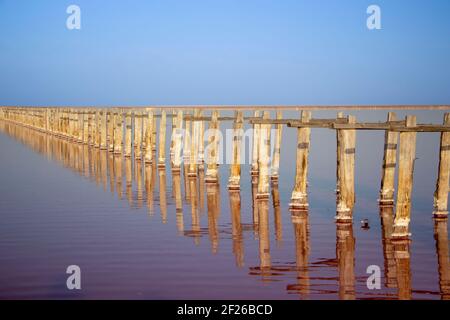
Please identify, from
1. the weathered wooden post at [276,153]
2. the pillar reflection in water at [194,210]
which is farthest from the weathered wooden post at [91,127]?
the weathered wooden post at [276,153]

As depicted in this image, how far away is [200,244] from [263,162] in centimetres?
475

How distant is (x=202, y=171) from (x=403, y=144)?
11540 mm

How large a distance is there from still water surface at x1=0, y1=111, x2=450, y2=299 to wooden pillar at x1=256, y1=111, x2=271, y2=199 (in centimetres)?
40

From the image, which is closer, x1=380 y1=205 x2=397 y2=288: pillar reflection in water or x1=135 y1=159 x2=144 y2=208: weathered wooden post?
x1=380 y1=205 x2=397 y2=288: pillar reflection in water

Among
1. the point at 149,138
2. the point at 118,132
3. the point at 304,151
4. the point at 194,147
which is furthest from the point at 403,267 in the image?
the point at 118,132

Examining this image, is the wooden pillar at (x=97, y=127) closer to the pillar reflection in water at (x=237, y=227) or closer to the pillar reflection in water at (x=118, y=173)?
the pillar reflection in water at (x=118, y=173)

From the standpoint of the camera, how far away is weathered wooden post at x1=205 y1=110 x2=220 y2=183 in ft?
60.5

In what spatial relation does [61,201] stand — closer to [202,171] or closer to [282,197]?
[282,197]

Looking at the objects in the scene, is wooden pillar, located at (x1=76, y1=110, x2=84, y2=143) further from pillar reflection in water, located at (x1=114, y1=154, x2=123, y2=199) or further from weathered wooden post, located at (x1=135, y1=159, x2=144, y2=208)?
weathered wooden post, located at (x1=135, y1=159, x2=144, y2=208)

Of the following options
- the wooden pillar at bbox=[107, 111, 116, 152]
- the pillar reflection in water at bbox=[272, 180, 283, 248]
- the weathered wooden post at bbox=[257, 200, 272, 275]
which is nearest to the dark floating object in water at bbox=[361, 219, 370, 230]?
the pillar reflection in water at bbox=[272, 180, 283, 248]

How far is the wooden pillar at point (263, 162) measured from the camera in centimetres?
1547
